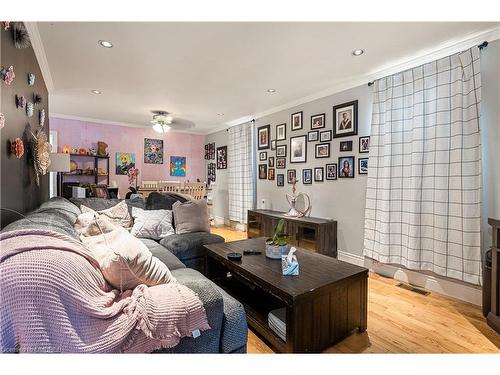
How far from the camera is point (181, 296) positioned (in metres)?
1.13

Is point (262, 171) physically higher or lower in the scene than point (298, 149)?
lower

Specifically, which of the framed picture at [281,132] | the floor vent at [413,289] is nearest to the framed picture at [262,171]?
the framed picture at [281,132]

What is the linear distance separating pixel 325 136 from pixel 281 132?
37.4 inches

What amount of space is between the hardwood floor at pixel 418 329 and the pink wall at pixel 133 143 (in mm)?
4992

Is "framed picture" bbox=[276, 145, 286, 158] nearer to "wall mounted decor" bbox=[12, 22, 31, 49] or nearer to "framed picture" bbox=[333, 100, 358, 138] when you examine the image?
"framed picture" bbox=[333, 100, 358, 138]

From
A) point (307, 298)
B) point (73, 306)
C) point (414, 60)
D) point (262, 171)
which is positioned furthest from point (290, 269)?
point (262, 171)

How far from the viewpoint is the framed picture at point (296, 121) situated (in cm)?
392

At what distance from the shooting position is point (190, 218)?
9.85 feet

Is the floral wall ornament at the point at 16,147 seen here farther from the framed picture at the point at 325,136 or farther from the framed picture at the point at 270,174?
the framed picture at the point at 270,174

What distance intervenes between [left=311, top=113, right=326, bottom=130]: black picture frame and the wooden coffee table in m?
2.11

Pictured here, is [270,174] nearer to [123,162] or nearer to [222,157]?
[222,157]

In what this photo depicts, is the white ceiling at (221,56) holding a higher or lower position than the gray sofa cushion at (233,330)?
higher

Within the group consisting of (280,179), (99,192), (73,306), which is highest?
(280,179)

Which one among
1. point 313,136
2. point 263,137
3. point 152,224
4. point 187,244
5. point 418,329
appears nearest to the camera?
point 418,329
